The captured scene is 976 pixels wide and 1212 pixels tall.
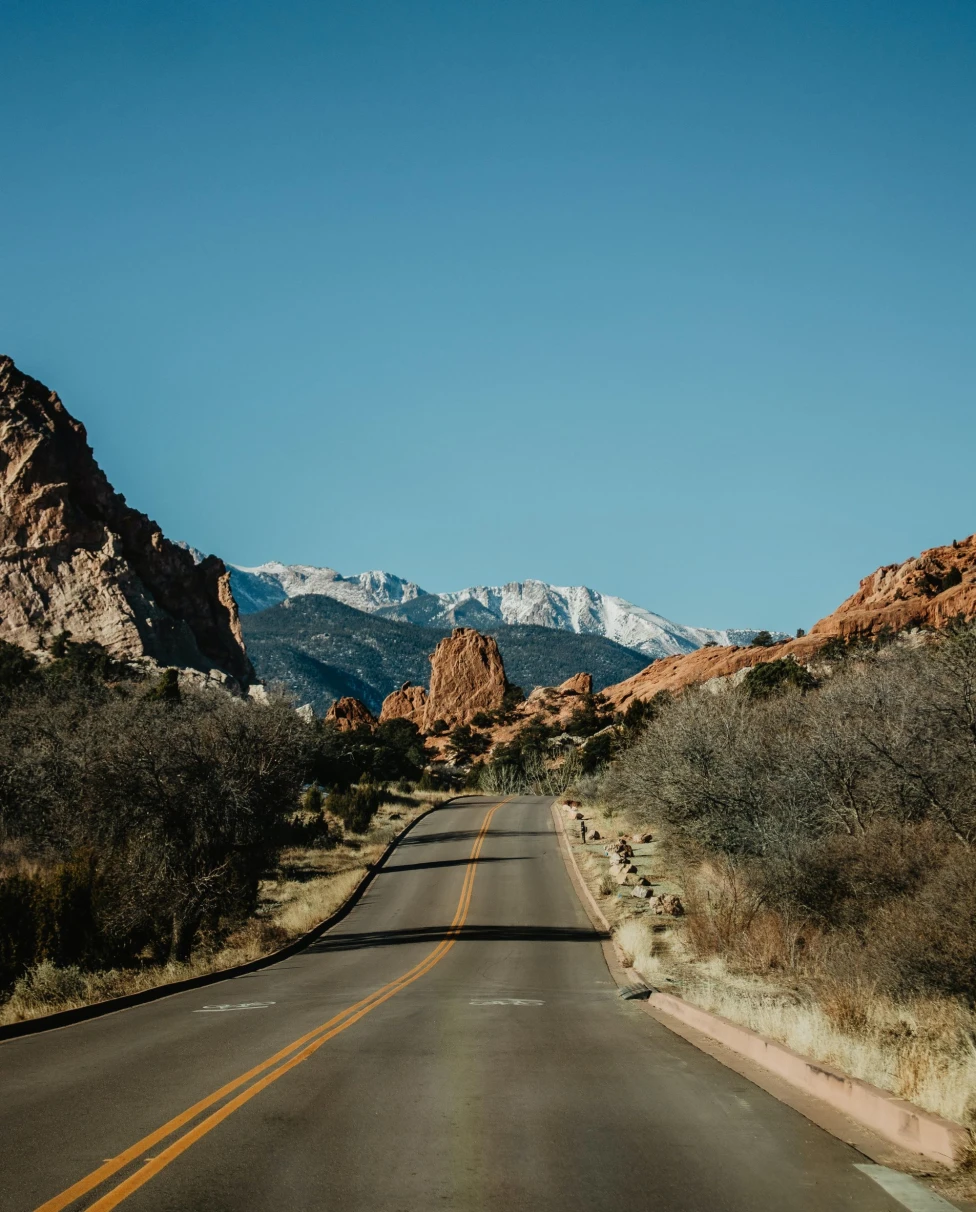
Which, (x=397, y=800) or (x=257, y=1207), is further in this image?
(x=397, y=800)

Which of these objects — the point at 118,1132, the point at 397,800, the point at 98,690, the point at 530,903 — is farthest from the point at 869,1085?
the point at 397,800

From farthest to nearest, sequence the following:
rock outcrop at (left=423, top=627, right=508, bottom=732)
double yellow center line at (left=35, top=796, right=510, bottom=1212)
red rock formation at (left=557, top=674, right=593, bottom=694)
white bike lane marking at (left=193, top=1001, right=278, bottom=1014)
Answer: rock outcrop at (left=423, top=627, right=508, bottom=732), red rock formation at (left=557, top=674, right=593, bottom=694), white bike lane marking at (left=193, top=1001, right=278, bottom=1014), double yellow center line at (left=35, top=796, right=510, bottom=1212)

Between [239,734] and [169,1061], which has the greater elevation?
[239,734]

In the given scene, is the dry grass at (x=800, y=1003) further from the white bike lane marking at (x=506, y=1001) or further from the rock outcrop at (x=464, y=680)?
the rock outcrop at (x=464, y=680)

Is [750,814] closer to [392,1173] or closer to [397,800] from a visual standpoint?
[392,1173]

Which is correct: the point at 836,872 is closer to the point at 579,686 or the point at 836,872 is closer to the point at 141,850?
the point at 141,850

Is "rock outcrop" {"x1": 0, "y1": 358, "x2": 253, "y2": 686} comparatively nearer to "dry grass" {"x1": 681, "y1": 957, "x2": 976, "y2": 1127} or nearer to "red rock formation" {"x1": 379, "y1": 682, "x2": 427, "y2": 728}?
"red rock formation" {"x1": 379, "y1": 682, "x2": 427, "y2": 728}

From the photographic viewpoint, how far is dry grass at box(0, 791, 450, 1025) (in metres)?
16.3

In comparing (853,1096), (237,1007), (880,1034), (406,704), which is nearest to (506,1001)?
(237,1007)

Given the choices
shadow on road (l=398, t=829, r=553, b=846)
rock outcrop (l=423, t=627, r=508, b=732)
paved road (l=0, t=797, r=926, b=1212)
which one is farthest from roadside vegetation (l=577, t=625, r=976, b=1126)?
rock outcrop (l=423, t=627, r=508, b=732)

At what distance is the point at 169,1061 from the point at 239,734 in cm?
1876

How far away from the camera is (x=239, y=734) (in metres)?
28.5

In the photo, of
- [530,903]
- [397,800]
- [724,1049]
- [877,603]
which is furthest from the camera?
[877,603]

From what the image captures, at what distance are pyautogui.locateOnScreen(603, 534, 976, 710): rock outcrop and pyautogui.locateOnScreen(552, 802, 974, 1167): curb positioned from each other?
67712 mm
